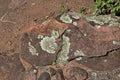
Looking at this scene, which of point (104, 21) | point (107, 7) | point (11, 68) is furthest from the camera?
point (107, 7)

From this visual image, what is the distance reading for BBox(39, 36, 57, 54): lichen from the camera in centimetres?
263

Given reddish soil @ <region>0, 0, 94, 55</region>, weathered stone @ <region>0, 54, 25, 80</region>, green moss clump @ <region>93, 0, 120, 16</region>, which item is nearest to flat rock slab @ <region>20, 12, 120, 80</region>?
weathered stone @ <region>0, 54, 25, 80</region>

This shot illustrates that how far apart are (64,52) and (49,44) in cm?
13

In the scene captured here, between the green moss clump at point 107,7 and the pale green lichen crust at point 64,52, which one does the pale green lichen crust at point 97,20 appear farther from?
Result: the green moss clump at point 107,7

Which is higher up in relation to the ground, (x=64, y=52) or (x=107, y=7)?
(x=64, y=52)

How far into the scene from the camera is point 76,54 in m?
2.61

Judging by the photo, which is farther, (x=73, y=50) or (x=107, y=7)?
(x=107, y=7)

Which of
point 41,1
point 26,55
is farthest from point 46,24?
point 41,1

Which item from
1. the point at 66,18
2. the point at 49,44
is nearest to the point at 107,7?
the point at 66,18

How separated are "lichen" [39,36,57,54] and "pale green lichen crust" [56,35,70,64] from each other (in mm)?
60

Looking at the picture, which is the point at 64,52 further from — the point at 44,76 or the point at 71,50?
the point at 44,76

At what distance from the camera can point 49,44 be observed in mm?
2643

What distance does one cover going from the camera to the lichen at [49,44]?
263cm

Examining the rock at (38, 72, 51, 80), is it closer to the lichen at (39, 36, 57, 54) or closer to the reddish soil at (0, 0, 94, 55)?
the lichen at (39, 36, 57, 54)
